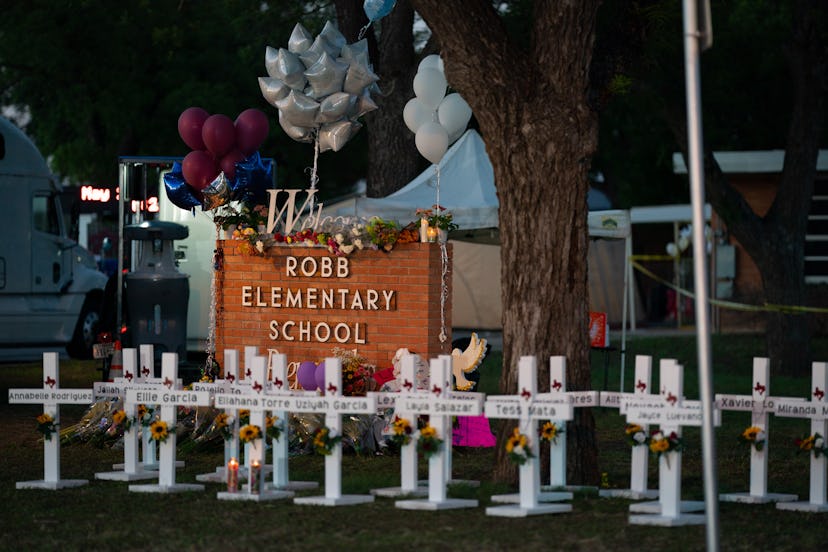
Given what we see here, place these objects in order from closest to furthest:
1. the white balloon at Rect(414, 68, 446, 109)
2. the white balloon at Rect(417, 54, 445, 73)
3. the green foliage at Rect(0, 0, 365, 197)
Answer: the white balloon at Rect(414, 68, 446, 109), the white balloon at Rect(417, 54, 445, 73), the green foliage at Rect(0, 0, 365, 197)

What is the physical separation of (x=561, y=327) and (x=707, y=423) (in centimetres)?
349

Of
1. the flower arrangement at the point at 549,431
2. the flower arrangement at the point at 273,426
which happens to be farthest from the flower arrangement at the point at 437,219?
the flower arrangement at the point at 549,431

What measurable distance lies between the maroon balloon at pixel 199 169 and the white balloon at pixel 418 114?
1.96 m

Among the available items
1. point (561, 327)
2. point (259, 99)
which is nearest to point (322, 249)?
point (561, 327)

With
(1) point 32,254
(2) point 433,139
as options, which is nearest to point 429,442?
(2) point 433,139

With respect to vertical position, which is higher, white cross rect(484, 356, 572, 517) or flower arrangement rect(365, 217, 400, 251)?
flower arrangement rect(365, 217, 400, 251)

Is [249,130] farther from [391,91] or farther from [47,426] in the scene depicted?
[391,91]

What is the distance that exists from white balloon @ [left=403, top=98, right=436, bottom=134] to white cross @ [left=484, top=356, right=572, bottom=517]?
5687mm

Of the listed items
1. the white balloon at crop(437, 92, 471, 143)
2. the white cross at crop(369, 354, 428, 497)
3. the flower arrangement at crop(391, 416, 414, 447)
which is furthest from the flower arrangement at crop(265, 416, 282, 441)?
the white balloon at crop(437, 92, 471, 143)

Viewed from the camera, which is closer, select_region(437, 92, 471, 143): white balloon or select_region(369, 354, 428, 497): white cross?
select_region(369, 354, 428, 497): white cross

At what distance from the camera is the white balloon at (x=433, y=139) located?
1488 cm

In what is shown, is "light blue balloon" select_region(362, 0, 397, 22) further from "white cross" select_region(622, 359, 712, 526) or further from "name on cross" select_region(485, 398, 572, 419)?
"white cross" select_region(622, 359, 712, 526)

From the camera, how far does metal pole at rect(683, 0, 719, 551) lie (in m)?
7.58

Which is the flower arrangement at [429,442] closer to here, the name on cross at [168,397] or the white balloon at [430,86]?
the name on cross at [168,397]
